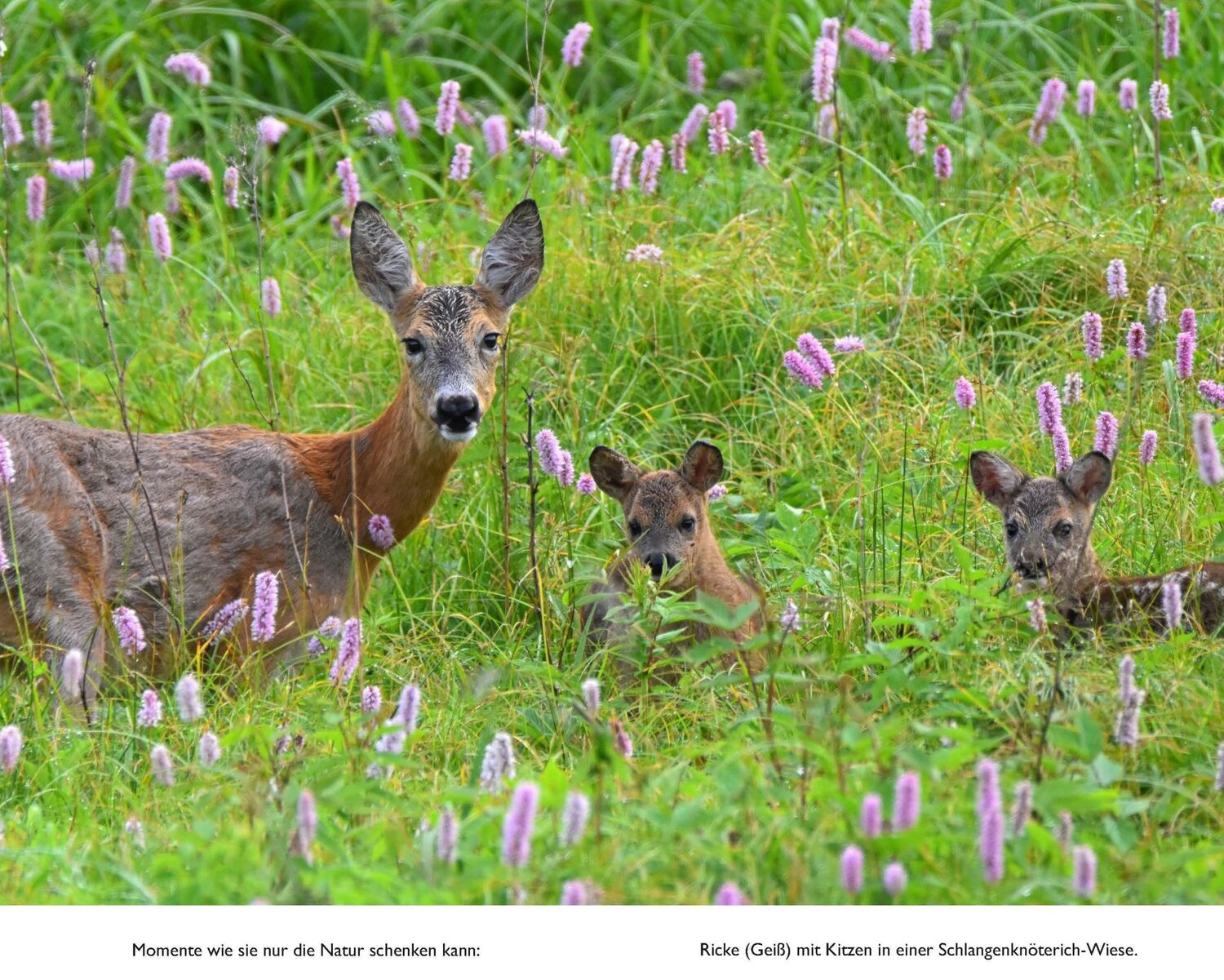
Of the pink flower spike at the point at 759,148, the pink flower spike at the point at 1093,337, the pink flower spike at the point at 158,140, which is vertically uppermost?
the pink flower spike at the point at 158,140

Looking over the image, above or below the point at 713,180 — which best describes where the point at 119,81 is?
above

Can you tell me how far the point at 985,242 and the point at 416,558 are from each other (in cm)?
271

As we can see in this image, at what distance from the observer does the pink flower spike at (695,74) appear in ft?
30.3

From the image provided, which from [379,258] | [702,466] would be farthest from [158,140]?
[702,466]

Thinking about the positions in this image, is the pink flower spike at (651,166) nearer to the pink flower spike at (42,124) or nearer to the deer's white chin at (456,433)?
the deer's white chin at (456,433)

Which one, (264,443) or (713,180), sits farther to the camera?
(713,180)

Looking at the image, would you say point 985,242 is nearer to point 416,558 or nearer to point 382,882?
point 416,558

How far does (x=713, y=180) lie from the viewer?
852 cm

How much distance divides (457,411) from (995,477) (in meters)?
1.69

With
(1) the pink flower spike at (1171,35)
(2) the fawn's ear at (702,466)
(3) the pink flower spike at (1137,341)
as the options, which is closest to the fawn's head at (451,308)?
(2) the fawn's ear at (702,466)

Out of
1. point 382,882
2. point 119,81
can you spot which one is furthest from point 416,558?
point 119,81

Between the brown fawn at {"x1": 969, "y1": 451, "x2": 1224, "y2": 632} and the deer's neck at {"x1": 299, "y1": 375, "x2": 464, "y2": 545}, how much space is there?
178 centimetres

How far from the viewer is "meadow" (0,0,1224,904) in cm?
381

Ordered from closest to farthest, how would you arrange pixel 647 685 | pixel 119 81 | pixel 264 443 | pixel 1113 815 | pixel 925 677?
pixel 1113 815
pixel 925 677
pixel 647 685
pixel 264 443
pixel 119 81
